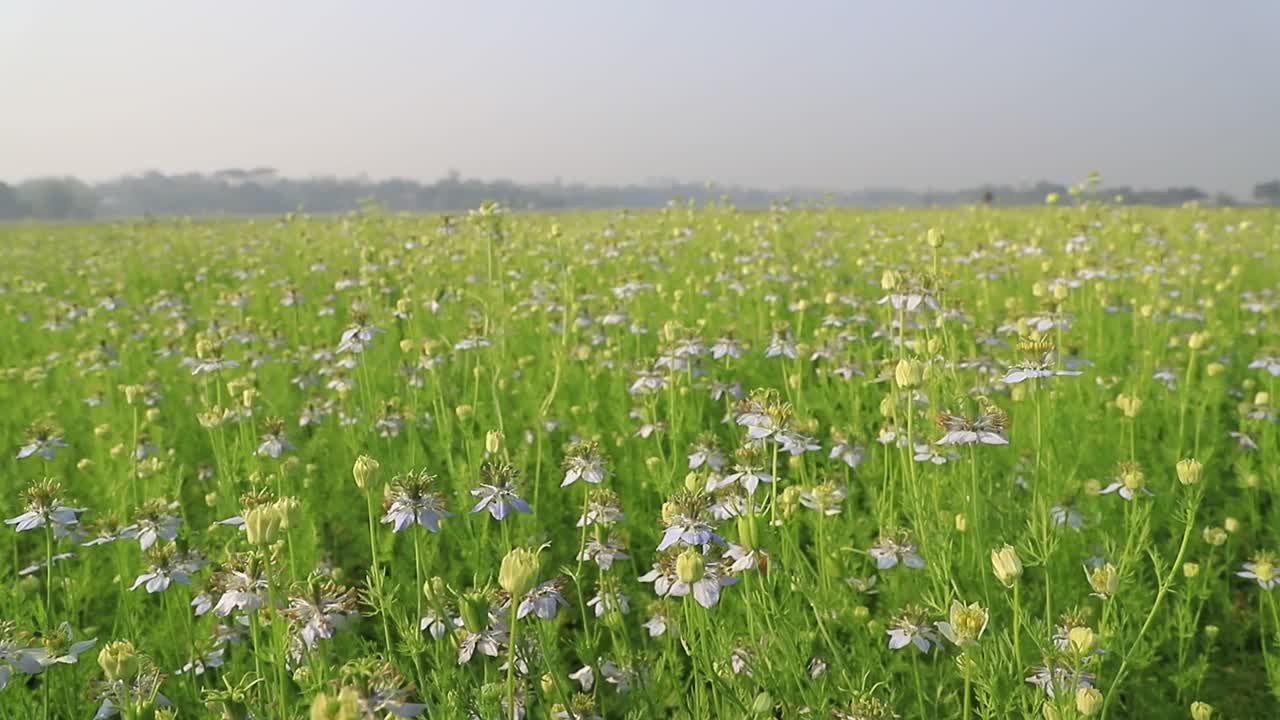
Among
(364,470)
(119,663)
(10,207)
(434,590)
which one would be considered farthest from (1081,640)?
(10,207)

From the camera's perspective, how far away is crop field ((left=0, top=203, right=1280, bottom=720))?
1878mm

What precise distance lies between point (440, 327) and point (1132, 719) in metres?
5.15

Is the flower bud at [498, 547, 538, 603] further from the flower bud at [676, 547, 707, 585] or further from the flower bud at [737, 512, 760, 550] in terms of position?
the flower bud at [737, 512, 760, 550]

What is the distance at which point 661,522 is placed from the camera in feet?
9.96

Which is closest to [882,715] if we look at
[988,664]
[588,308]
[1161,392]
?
[988,664]

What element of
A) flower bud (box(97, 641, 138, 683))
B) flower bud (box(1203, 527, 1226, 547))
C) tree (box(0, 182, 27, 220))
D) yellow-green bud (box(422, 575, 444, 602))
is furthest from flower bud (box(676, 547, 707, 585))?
tree (box(0, 182, 27, 220))

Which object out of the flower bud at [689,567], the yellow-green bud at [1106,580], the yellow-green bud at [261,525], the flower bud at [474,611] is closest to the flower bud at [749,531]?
the flower bud at [689,567]

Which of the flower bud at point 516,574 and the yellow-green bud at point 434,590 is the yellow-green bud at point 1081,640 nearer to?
the flower bud at point 516,574

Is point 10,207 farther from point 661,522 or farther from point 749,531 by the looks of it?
point 749,531

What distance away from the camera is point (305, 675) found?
1.85 m

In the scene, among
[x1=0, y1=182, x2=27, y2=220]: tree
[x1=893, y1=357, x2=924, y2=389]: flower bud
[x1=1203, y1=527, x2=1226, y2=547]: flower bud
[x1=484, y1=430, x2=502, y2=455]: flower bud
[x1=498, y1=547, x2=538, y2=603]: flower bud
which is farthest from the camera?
[x1=0, y1=182, x2=27, y2=220]: tree

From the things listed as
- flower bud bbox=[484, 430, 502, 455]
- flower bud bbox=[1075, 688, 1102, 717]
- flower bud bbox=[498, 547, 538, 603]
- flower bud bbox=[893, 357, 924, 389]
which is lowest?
flower bud bbox=[1075, 688, 1102, 717]

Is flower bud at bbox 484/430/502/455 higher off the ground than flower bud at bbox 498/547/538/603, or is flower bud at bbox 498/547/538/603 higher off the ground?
flower bud at bbox 484/430/502/455

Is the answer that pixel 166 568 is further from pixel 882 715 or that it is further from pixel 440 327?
pixel 440 327
